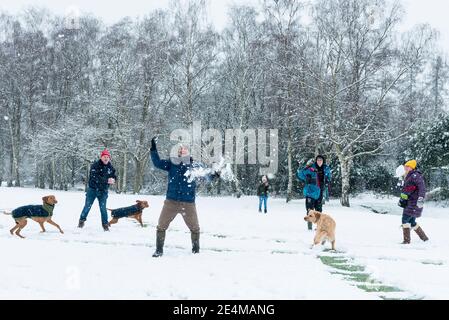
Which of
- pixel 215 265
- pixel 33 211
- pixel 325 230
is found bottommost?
pixel 215 265

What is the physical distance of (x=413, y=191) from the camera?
8.91 m

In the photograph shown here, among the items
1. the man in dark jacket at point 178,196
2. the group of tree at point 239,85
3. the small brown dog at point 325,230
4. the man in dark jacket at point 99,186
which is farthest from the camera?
the group of tree at point 239,85

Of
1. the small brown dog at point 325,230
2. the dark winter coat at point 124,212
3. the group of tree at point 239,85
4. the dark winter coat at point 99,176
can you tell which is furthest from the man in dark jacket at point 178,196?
the group of tree at point 239,85

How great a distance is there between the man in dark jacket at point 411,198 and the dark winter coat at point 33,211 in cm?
736

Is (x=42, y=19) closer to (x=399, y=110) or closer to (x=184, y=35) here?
(x=184, y=35)

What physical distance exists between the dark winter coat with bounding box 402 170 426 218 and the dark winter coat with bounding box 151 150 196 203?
15.7 ft

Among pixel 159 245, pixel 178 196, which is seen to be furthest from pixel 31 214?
pixel 178 196

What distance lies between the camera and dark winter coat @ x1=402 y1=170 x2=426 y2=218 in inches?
347

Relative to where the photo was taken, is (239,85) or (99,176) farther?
(239,85)

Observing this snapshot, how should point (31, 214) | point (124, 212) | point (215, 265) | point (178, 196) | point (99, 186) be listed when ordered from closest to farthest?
1. point (215, 265)
2. point (178, 196)
3. point (31, 214)
4. point (99, 186)
5. point (124, 212)

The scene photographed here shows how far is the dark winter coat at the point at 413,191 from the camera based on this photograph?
8.82 metres

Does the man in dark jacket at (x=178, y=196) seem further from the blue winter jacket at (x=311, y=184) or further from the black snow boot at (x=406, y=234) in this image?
the black snow boot at (x=406, y=234)

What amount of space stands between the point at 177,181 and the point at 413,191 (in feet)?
16.9

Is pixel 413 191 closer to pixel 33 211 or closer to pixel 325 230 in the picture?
pixel 325 230
